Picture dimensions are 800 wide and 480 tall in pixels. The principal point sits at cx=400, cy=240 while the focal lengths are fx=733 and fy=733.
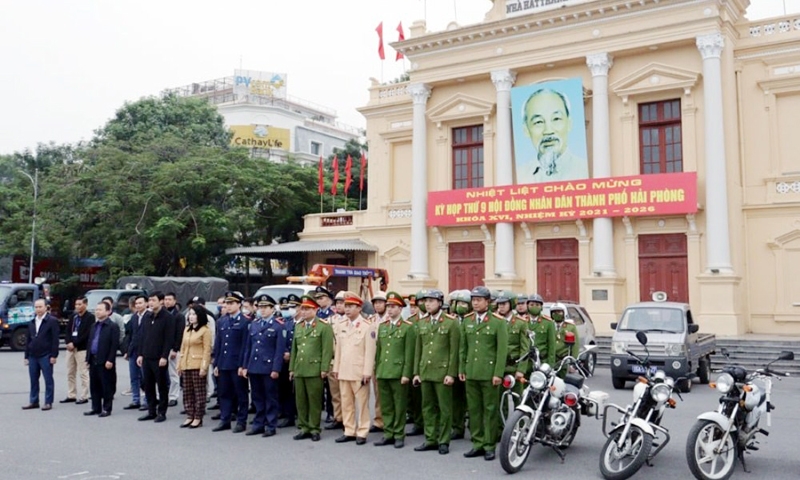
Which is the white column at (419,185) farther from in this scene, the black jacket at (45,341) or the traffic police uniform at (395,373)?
the traffic police uniform at (395,373)

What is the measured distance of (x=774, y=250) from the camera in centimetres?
2156

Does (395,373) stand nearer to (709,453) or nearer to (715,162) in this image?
(709,453)

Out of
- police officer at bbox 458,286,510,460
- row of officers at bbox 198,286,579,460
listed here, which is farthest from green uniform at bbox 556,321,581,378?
police officer at bbox 458,286,510,460

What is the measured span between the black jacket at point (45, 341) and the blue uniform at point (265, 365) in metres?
3.91

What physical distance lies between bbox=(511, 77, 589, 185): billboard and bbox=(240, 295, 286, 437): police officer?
16.0m

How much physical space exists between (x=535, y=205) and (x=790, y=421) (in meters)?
14.0

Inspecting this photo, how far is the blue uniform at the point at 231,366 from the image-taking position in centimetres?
991

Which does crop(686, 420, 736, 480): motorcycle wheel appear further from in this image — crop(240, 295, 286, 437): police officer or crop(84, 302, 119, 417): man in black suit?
crop(84, 302, 119, 417): man in black suit

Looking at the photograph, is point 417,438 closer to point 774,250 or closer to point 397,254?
point 774,250

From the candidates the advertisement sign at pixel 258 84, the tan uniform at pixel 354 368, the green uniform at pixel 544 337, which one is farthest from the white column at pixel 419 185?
the advertisement sign at pixel 258 84

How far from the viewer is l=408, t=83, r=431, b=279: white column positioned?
26641 millimetres

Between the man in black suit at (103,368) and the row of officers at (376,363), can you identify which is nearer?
the row of officers at (376,363)

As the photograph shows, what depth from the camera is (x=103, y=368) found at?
11047 mm

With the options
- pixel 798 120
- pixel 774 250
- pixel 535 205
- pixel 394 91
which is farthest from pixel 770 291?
pixel 394 91
